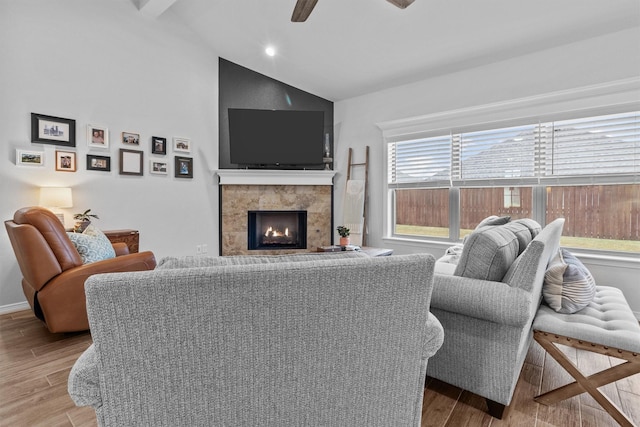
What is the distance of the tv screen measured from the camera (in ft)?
15.4

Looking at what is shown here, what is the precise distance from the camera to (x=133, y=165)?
3.92 metres

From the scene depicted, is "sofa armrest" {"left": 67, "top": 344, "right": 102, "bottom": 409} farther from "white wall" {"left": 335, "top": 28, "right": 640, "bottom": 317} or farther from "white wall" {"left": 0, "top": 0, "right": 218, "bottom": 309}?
"white wall" {"left": 335, "top": 28, "right": 640, "bottom": 317}

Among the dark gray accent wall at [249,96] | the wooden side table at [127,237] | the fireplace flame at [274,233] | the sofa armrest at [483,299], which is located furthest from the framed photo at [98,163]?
the sofa armrest at [483,299]

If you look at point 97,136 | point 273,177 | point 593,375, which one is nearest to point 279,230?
point 273,177

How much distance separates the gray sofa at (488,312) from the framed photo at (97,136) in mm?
3778

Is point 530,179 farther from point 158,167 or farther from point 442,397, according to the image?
point 158,167

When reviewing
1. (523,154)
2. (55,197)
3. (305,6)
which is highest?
(305,6)

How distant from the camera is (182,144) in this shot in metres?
4.35

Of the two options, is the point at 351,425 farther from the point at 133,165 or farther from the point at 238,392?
the point at 133,165

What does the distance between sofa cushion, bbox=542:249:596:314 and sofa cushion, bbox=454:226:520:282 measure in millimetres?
384

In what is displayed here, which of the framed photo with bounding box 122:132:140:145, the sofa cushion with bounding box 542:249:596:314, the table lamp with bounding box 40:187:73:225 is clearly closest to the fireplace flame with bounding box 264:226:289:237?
the framed photo with bounding box 122:132:140:145

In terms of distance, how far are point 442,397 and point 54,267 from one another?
2.62 meters

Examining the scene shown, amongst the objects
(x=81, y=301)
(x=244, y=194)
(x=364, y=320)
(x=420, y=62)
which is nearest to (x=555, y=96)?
(x=420, y=62)

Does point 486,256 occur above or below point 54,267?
above
